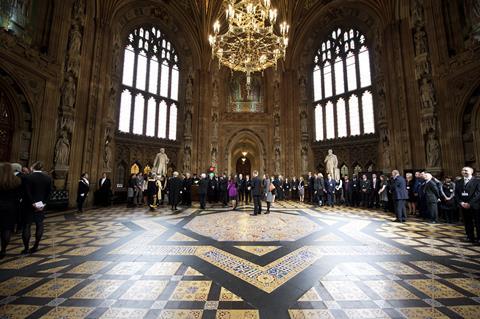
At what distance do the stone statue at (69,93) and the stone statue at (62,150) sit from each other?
1.40 m

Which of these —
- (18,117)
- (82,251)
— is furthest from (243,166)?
(82,251)

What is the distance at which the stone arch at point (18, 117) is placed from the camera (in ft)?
24.2

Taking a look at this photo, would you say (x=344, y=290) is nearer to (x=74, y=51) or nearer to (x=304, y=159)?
(x=74, y=51)

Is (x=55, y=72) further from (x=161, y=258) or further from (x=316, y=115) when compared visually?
(x=316, y=115)

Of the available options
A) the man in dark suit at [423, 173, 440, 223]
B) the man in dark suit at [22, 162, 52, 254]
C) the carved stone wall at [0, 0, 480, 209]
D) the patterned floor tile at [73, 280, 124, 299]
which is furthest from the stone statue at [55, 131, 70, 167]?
the man in dark suit at [423, 173, 440, 223]

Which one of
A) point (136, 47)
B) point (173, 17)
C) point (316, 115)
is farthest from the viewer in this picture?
point (316, 115)

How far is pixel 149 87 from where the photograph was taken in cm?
1570

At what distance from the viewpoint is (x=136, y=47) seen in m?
15.0

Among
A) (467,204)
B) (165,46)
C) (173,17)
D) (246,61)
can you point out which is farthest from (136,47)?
(467,204)

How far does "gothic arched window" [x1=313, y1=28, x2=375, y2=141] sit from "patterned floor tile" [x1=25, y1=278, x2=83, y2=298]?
55.8ft

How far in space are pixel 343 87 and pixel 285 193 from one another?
9.83 meters

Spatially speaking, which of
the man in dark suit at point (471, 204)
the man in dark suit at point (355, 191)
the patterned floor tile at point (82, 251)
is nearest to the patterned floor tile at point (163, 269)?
the patterned floor tile at point (82, 251)

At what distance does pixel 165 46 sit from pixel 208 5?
4955 millimetres

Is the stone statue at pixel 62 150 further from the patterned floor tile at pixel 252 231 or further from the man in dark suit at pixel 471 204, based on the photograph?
the man in dark suit at pixel 471 204
